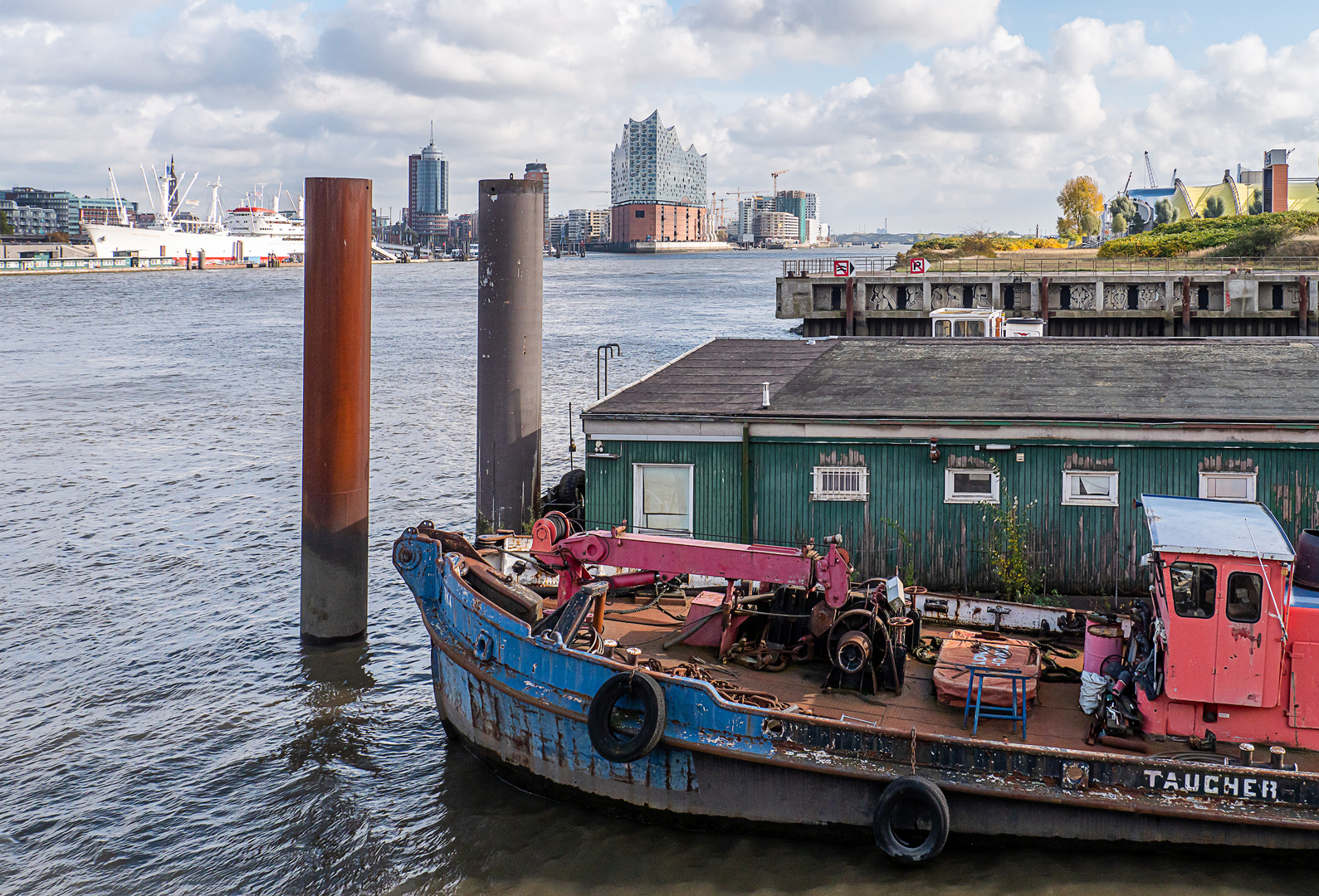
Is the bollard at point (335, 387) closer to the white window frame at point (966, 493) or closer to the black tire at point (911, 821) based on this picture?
the white window frame at point (966, 493)

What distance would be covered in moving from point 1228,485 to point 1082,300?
1520 inches

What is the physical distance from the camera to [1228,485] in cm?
1457

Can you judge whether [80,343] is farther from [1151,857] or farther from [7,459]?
[1151,857]

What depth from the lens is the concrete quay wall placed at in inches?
1865

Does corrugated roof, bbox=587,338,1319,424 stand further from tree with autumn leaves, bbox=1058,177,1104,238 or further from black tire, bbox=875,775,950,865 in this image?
tree with autumn leaves, bbox=1058,177,1104,238

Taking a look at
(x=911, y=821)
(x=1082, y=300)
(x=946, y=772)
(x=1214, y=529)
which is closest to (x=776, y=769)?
(x=911, y=821)

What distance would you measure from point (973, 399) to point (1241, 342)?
7090mm

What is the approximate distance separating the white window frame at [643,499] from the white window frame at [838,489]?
1647mm

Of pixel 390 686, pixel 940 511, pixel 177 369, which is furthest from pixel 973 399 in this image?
pixel 177 369

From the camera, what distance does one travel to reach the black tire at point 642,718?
10664 millimetres

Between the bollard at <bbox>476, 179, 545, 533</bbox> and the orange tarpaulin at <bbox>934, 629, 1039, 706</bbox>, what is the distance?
29.4ft

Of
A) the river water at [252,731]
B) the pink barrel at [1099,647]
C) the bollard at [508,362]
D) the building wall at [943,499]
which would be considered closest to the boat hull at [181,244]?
the river water at [252,731]

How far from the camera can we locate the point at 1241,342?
1967cm

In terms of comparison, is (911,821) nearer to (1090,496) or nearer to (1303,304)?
(1090,496)
